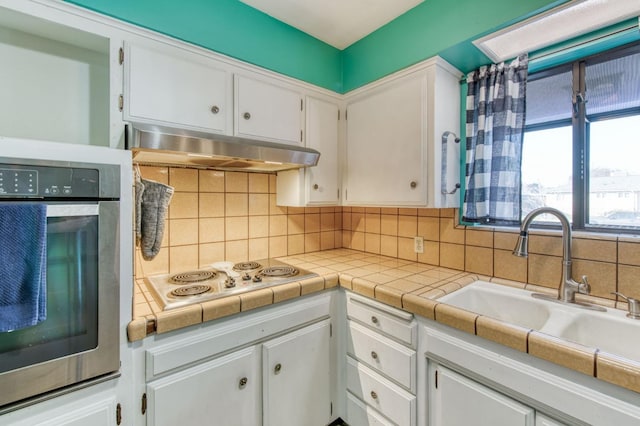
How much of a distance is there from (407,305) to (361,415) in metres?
0.71

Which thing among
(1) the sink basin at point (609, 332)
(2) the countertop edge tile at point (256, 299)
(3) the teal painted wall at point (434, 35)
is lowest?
(1) the sink basin at point (609, 332)

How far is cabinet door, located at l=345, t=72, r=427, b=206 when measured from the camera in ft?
4.95

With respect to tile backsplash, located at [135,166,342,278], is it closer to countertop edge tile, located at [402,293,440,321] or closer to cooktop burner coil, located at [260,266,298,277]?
cooktop burner coil, located at [260,266,298,277]

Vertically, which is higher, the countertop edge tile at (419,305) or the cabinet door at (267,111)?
the cabinet door at (267,111)

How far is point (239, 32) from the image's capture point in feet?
4.80

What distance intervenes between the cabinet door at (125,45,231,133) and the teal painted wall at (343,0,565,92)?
903mm

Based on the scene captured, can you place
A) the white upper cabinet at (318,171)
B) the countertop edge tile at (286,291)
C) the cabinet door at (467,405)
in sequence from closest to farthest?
the cabinet door at (467,405) < the countertop edge tile at (286,291) < the white upper cabinet at (318,171)

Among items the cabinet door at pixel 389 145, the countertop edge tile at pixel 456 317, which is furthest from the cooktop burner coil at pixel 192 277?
the countertop edge tile at pixel 456 317

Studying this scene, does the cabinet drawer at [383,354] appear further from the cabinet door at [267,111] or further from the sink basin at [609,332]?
the cabinet door at [267,111]

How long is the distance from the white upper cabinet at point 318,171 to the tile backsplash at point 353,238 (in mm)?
181

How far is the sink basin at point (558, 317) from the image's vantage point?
1.00 metres

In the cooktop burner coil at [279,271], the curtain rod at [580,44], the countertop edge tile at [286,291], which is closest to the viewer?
the curtain rod at [580,44]

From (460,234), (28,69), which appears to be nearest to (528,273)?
(460,234)

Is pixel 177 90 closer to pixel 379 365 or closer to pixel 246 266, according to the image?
pixel 246 266
